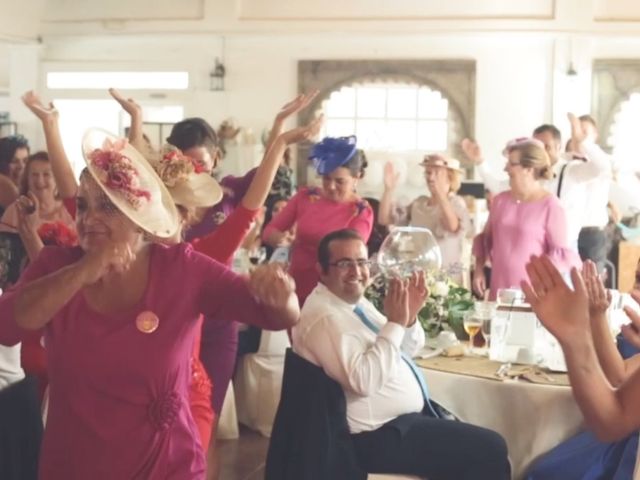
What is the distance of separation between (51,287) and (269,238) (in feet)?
10.7

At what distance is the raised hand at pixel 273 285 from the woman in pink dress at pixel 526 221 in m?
2.97

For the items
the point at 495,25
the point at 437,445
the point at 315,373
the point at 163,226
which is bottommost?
the point at 437,445

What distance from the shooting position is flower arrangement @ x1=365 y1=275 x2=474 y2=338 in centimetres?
382

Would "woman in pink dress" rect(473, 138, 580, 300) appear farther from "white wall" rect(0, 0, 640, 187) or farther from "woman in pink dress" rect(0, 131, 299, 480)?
"white wall" rect(0, 0, 640, 187)

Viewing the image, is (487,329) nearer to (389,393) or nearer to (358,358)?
(389,393)

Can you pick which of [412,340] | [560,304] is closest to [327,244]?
[412,340]

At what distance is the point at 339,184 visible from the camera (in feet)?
15.7

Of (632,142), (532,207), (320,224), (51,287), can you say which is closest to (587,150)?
(532,207)

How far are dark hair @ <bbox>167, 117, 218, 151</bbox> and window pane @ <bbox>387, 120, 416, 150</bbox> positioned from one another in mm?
7117

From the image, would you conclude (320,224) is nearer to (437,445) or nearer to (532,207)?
(532,207)

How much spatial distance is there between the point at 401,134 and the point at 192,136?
7.27m

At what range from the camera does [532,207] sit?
15.2 ft

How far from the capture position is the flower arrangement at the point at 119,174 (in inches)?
77.7

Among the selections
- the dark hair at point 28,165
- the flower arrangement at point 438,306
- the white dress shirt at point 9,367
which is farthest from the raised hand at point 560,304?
the dark hair at point 28,165
